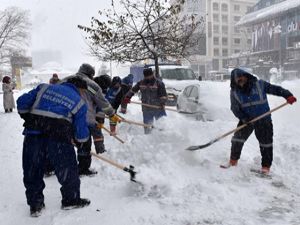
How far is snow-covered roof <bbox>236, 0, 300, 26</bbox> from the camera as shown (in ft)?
179

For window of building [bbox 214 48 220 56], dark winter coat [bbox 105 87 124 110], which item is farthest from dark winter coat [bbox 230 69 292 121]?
window of building [bbox 214 48 220 56]

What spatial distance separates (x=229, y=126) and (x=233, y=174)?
317 centimetres

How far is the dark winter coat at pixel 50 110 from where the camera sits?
3.89m

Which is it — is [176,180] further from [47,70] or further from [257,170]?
[47,70]

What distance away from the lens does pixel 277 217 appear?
3928mm

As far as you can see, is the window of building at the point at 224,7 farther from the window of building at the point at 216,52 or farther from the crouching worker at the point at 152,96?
the crouching worker at the point at 152,96

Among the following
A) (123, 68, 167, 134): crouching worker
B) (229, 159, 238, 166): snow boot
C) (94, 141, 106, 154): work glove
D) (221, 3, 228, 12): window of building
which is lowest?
(229, 159, 238, 166): snow boot

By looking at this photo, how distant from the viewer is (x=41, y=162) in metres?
4.02

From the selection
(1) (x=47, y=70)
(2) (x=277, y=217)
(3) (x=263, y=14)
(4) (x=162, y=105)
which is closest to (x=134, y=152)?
(2) (x=277, y=217)

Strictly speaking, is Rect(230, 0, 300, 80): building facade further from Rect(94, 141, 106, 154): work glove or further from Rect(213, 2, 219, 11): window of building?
Rect(94, 141, 106, 154): work glove

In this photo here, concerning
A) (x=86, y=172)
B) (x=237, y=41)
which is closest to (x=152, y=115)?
(x=86, y=172)

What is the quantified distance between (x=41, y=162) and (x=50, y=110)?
0.57 metres

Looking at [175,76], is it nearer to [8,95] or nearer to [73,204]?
[8,95]

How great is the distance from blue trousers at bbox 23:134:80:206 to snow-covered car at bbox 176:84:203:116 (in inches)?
251
